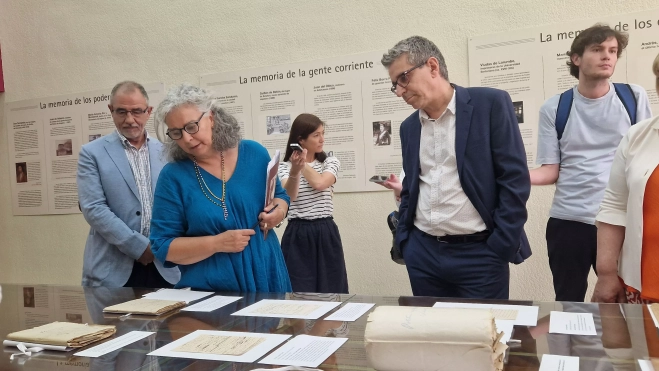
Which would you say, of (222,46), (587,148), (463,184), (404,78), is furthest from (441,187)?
(222,46)

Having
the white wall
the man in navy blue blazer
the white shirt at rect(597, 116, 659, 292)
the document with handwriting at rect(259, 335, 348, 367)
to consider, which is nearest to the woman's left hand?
the man in navy blue blazer

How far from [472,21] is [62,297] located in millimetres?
3090

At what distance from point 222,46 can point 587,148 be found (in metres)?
3.23

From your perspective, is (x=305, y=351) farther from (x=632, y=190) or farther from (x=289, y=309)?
(x=632, y=190)

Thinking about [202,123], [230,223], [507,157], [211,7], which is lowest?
[230,223]

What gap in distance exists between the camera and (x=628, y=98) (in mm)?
2613

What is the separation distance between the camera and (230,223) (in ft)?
6.81

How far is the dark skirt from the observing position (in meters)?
3.51

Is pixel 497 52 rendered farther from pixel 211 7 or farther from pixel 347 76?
pixel 211 7

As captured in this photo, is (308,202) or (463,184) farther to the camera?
(308,202)

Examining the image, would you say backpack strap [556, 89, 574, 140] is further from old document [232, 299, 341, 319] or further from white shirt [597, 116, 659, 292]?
old document [232, 299, 341, 319]

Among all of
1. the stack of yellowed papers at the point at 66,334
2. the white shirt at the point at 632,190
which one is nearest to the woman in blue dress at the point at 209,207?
the stack of yellowed papers at the point at 66,334

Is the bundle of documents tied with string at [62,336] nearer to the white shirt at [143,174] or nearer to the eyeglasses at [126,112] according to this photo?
the white shirt at [143,174]

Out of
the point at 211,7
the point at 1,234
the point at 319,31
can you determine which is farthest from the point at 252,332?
the point at 1,234
